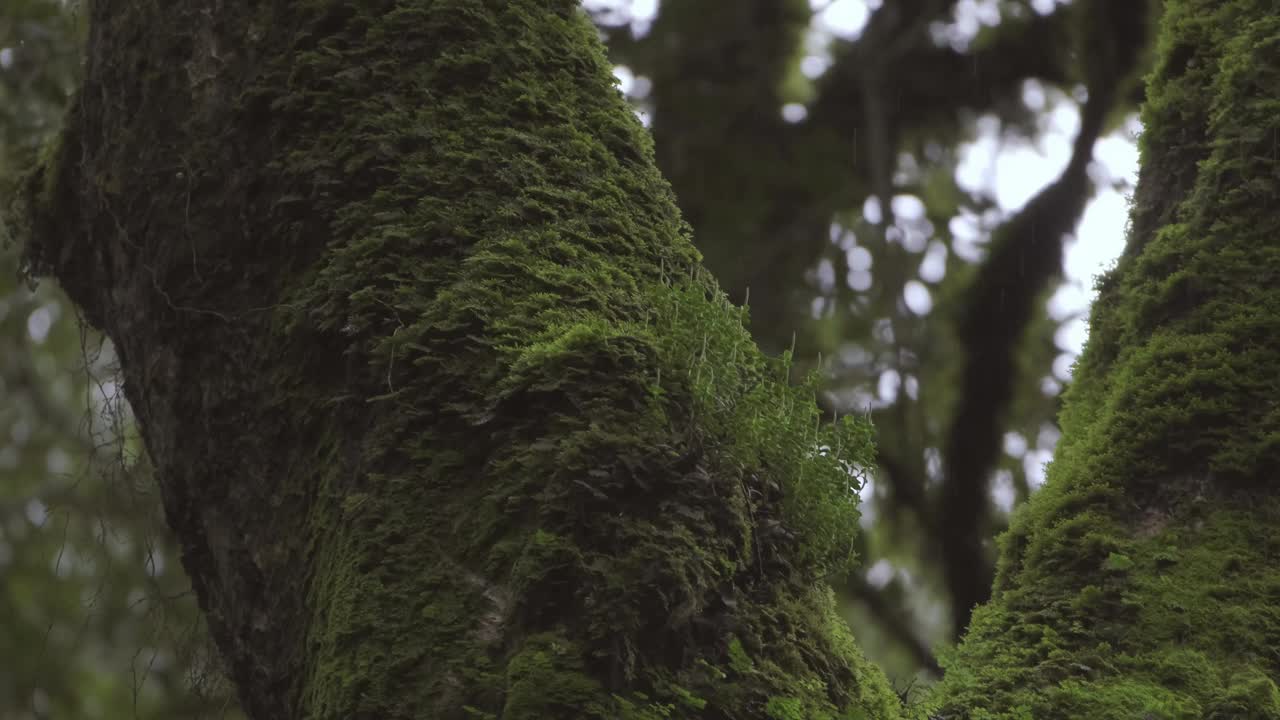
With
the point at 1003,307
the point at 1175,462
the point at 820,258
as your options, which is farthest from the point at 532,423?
the point at 820,258

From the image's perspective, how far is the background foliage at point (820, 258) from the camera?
5844 mm

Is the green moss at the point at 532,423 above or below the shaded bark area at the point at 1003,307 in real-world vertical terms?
below

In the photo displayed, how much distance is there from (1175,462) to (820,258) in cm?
380

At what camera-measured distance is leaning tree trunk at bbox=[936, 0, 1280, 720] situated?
2277mm

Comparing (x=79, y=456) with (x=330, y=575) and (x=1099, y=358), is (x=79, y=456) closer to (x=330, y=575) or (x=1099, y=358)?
(x=330, y=575)

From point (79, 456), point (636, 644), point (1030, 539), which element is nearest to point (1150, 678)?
point (1030, 539)

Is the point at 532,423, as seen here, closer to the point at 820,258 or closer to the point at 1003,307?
the point at 1003,307

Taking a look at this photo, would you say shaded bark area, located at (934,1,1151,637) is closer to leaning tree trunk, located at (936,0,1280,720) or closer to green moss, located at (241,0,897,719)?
leaning tree trunk, located at (936,0,1280,720)

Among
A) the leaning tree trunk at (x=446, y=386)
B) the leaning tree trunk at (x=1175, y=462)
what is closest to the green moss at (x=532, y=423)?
the leaning tree trunk at (x=446, y=386)

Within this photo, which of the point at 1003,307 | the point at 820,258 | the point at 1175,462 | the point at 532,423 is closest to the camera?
the point at 532,423

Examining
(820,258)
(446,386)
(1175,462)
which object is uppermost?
(820,258)

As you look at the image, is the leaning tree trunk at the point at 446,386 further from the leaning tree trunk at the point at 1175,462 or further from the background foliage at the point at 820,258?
the background foliage at the point at 820,258

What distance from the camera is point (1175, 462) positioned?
2664mm

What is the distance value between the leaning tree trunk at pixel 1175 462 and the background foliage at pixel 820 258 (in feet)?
7.98
